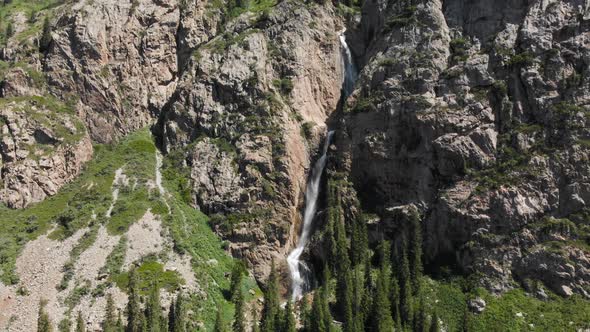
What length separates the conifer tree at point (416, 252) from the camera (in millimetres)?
89188

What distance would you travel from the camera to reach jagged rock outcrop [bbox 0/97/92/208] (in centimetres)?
10631

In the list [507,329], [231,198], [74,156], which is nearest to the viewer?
[507,329]

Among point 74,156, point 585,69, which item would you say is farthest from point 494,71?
point 74,156

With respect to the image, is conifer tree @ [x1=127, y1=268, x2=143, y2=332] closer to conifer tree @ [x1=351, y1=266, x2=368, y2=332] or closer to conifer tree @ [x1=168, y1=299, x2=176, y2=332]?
conifer tree @ [x1=168, y1=299, x2=176, y2=332]

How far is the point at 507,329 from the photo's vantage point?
262 ft

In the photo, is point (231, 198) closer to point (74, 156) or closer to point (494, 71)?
point (74, 156)

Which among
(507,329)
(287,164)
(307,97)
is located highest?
(307,97)

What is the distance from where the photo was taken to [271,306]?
8788 centimetres

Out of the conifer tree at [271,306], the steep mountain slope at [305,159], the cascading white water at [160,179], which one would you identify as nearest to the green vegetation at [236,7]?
the steep mountain slope at [305,159]

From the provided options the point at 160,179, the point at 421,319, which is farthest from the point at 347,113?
the point at 421,319

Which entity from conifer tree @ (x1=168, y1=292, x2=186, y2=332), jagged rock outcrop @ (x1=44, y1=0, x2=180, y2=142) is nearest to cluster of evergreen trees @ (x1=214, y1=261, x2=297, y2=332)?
conifer tree @ (x1=168, y1=292, x2=186, y2=332)

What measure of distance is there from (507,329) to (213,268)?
49452mm

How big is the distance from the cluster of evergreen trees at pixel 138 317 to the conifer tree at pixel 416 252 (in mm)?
37891

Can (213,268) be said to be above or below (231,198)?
below
